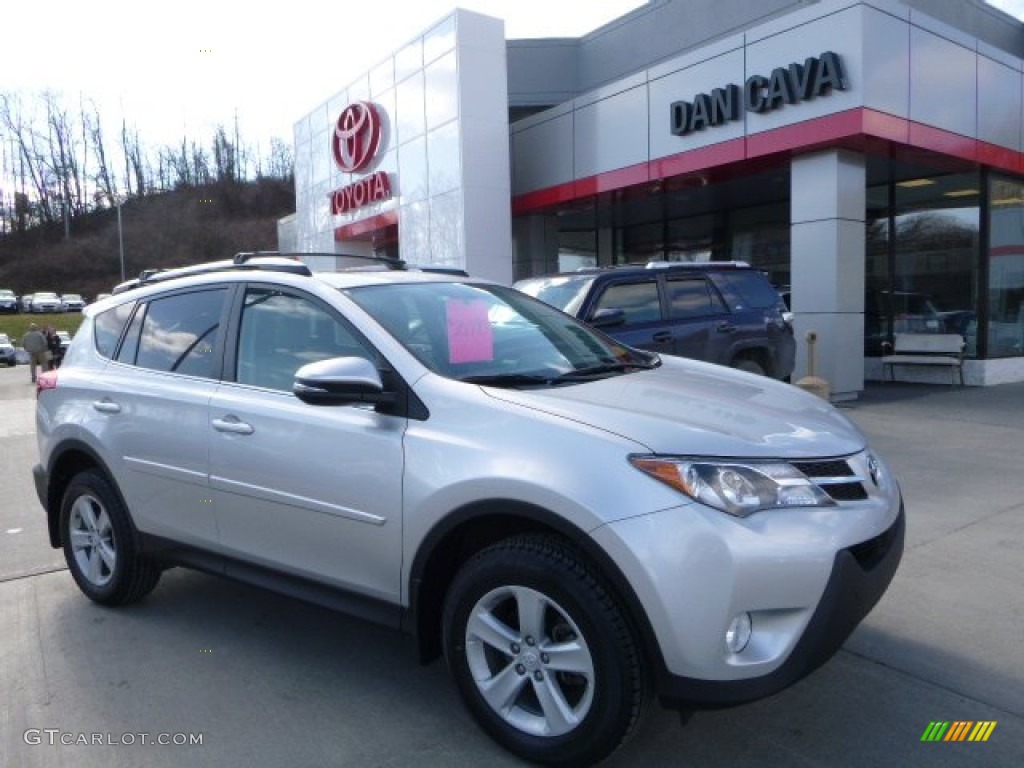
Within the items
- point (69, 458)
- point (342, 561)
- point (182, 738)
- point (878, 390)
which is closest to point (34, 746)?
point (182, 738)

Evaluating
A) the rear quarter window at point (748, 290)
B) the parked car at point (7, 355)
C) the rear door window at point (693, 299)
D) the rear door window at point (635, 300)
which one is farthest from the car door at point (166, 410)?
the parked car at point (7, 355)

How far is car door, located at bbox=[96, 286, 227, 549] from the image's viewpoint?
374cm

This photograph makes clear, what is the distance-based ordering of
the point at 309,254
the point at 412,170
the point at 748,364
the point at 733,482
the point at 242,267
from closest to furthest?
1. the point at 733,482
2. the point at 242,267
3. the point at 309,254
4. the point at 748,364
5. the point at 412,170

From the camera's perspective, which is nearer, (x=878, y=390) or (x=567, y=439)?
(x=567, y=439)

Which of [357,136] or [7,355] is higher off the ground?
[357,136]

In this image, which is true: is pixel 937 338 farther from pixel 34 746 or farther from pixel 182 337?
pixel 34 746

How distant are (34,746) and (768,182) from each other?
14.5 meters

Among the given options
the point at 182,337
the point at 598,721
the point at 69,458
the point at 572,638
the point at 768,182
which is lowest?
the point at 598,721

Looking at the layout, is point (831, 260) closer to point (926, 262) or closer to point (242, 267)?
point (926, 262)

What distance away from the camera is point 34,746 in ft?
Result: 9.96

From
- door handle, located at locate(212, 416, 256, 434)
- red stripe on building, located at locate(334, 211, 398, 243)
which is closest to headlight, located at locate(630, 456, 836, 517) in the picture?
door handle, located at locate(212, 416, 256, 434)

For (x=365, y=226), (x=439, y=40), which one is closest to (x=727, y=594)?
(x=439, y=40)

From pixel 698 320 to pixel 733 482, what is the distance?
18.5 feet

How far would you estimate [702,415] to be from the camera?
2.86m
